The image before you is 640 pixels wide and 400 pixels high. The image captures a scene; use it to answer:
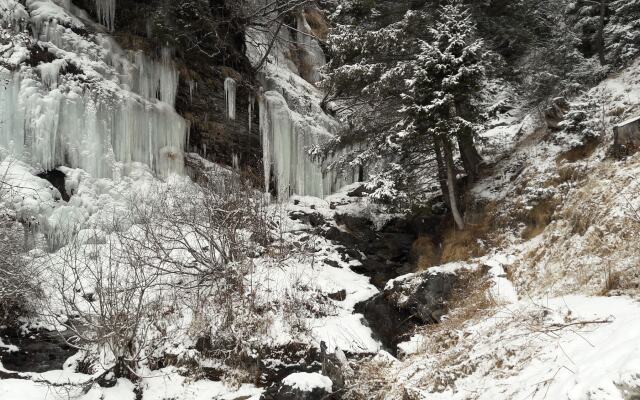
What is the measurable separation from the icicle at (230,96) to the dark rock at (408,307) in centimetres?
910

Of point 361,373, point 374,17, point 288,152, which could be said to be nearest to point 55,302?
point 361,373

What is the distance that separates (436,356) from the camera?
19.8 ft

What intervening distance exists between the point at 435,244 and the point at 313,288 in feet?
11.7

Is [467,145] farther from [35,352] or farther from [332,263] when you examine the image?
[35,352]

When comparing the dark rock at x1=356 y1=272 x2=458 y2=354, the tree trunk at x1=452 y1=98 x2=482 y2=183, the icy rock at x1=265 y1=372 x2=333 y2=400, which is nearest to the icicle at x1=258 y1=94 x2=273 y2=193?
the tree trunk at x1=452 y1=98 x2=482 y2=183

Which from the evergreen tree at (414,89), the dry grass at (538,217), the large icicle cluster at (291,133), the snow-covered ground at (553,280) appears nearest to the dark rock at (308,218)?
the large icicle cluster at (291,133)

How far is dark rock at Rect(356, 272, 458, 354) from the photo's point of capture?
9125 mm

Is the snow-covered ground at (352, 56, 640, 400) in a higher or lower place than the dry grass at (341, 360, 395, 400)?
higher

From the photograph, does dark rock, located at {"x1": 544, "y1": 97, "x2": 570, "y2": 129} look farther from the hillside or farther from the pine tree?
the pine tree

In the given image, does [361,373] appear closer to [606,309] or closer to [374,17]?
[606,309]

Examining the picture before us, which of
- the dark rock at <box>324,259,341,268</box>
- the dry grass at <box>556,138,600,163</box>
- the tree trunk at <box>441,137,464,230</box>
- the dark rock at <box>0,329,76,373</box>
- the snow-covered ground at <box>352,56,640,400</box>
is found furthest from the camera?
the dark rock at <box>324,259,341,268</box>

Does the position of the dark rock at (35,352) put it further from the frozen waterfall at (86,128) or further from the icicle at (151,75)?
the icicle at (151,75)

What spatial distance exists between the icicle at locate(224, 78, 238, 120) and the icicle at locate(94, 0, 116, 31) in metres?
3.94

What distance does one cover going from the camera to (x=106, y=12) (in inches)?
578
